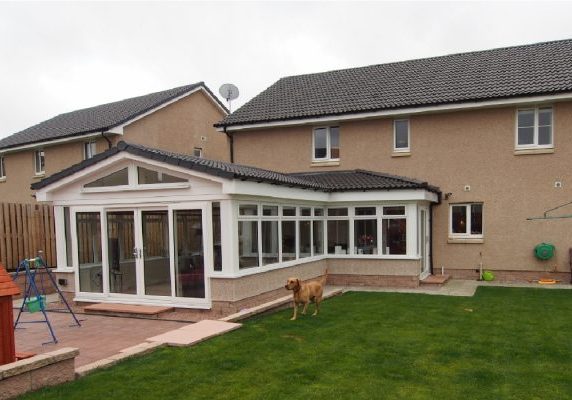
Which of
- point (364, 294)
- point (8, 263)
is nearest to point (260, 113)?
point (364, 294)

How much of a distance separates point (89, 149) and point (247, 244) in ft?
45.5

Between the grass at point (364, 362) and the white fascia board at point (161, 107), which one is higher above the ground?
the white fascia board at point (161, 107)

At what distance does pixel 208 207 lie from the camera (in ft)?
34.3

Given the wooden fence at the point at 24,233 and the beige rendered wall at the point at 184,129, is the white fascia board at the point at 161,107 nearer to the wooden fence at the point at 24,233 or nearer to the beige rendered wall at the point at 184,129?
the beige rendered wall at the point at 184,129

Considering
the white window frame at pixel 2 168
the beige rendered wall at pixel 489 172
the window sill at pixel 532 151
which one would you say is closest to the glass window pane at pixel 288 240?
the beige rendered wall at pixel 489 172

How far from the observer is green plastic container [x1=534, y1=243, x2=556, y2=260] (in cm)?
1480

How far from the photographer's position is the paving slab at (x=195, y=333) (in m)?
7.83

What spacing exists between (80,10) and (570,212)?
15483 mm

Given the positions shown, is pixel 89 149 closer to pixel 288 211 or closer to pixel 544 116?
pixel 288 211

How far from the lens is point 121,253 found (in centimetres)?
1155

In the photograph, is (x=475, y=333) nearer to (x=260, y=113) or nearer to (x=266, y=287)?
(x=266, y=287)

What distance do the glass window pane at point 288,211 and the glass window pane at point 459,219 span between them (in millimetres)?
6113

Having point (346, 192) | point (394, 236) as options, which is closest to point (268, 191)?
point (346, 192)

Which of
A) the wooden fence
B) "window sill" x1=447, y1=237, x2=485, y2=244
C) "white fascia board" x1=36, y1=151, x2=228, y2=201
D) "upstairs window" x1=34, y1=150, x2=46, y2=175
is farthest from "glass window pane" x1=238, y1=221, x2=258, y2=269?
"upstairs window" x1=34, y1=150, x2=46, y2=175
